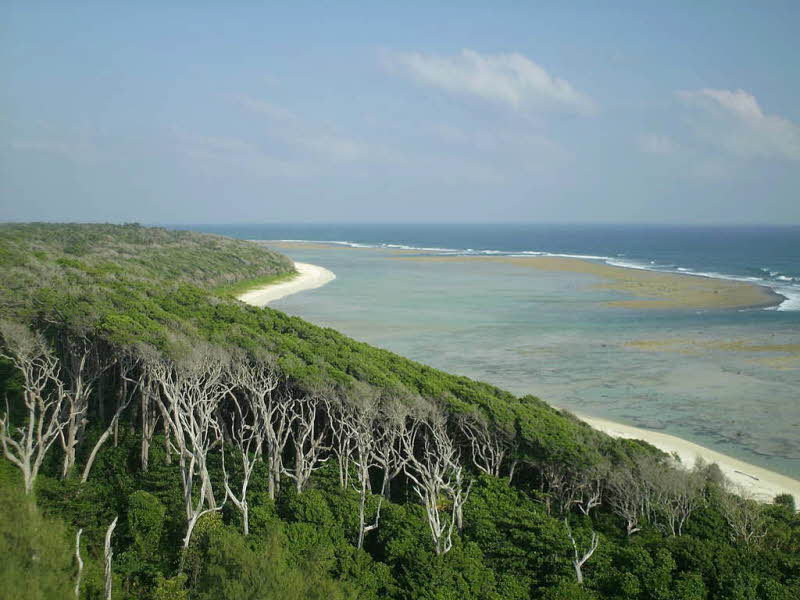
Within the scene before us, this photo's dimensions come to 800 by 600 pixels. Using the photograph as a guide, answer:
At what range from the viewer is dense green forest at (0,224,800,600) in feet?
42.7

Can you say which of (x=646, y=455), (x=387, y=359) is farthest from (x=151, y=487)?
(x=646, y=455)

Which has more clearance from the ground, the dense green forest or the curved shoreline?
the curved shoreline

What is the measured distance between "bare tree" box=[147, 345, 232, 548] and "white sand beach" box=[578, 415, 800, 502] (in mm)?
15802

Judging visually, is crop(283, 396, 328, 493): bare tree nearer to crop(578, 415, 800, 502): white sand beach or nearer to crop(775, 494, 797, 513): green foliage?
crop(578, 415, 800, 502): white sand beach

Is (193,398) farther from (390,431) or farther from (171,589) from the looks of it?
(171,589)

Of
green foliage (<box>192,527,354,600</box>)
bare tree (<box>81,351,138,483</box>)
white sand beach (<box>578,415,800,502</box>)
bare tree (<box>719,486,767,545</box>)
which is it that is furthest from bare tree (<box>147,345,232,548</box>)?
white sand beach (<box>578,415,800,502</box>)

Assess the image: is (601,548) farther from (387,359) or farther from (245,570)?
(387,359)

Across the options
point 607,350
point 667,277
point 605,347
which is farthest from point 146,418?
point 667,277

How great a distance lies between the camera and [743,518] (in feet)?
52.5

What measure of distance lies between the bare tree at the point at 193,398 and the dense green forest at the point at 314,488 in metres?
0.10

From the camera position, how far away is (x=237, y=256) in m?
83.0

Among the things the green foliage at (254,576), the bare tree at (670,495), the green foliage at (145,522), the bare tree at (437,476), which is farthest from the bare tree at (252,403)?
the bare tree at (670,495)

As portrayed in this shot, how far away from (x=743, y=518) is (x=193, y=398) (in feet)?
50.0

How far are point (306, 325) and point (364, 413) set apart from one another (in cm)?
1050
